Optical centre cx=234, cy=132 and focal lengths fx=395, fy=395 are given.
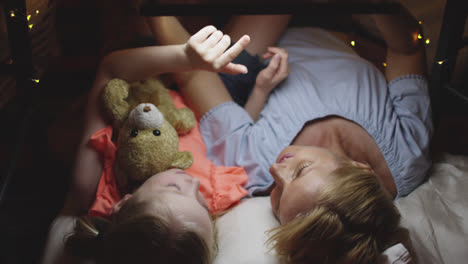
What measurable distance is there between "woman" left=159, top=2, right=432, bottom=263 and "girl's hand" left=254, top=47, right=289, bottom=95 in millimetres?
35

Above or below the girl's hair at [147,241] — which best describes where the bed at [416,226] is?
below

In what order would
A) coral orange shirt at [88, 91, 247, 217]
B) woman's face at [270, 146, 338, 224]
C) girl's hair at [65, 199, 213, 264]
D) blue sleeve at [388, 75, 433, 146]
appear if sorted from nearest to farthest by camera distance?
girl's hair at [65, 199, 213, 264], woman's face at [270, 146, 338, 224], coral orange shirt at [88, 91, 247, 217], blue sleeve at [388, 75, 433, 146]

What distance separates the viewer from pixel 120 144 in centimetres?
95

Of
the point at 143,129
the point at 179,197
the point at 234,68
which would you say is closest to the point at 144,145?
the point at 143,129

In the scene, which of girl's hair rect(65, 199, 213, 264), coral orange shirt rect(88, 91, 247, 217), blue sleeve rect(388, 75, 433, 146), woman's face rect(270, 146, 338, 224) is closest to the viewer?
girl's hair rect(65, 199, 213, 264)

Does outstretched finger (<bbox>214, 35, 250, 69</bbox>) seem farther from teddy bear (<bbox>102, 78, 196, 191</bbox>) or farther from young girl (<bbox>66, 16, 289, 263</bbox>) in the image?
→ teddy bear (<bbox>102, 78, 196, 191</bbox>)

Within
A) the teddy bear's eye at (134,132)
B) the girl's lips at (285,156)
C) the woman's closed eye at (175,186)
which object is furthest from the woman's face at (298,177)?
the teddy bear's eye at (134,132)

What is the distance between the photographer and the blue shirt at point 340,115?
1095mm

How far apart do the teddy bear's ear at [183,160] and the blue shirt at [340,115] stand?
165 mm

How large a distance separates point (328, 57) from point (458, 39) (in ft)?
1.37

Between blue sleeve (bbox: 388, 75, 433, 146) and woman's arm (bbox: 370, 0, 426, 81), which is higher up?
woman's arm (bbox: 370, 0, 426, 81)

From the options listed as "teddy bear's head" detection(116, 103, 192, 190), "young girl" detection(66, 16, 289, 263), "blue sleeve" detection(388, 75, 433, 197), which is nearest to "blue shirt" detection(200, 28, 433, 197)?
"blue sleeve" detection(388, 75, 433, 197)

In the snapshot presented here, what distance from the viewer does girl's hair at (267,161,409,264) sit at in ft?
2.76

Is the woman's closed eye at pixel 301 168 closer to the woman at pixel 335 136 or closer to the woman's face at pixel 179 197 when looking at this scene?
the woman at pixel 335 136
